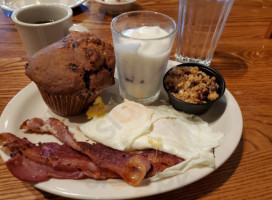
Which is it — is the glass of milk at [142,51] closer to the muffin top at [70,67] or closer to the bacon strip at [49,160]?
the muffin top at [70,67]

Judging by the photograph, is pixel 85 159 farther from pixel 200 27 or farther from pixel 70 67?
pixel 200 27

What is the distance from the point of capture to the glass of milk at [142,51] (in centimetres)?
131

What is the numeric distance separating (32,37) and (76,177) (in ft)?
3.14

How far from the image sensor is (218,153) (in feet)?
3.73

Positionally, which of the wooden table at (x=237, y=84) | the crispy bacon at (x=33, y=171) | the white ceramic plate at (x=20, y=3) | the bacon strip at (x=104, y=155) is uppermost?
the white ceramic plate at (x=20, y=3)

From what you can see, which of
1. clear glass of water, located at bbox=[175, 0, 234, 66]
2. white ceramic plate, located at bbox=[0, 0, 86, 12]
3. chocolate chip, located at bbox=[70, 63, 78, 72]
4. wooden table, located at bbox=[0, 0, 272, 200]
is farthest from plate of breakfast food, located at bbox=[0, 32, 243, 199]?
white ceramic plate, located at bbox=[0, 0, 86, 12]

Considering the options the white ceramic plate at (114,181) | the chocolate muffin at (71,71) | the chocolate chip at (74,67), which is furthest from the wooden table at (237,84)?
the chocolate chip at (74,67)

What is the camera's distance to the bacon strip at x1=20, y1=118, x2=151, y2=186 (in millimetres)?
1052

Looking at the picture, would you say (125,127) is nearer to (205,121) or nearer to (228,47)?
(205,121)

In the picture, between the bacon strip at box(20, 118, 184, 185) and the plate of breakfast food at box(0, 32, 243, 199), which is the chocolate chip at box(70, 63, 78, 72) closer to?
the plate of breakfast food at box(0, 32, 243, 199)

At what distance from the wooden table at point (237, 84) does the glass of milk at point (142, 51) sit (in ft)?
2.00

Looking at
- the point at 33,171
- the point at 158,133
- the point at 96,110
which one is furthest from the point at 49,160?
the point at 158,133

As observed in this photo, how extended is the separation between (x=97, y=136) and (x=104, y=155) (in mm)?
122

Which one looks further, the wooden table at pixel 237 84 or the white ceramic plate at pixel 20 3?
the white ceramic plate at pixel 20 3
